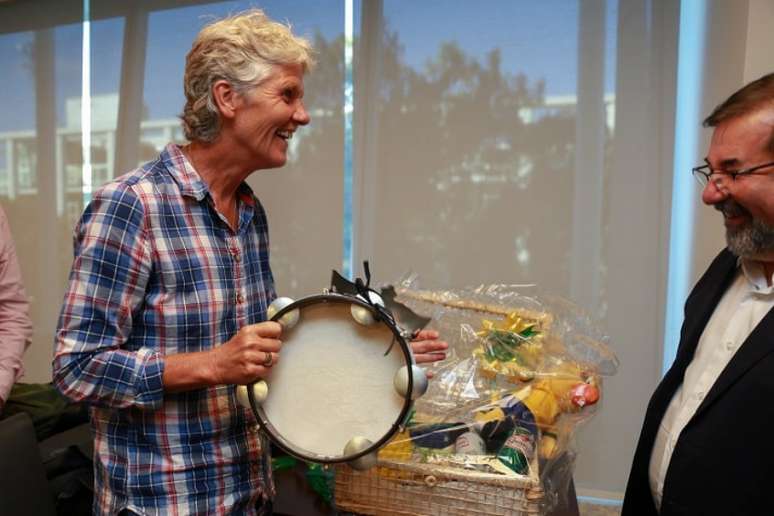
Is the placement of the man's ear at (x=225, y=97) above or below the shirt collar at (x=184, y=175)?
above

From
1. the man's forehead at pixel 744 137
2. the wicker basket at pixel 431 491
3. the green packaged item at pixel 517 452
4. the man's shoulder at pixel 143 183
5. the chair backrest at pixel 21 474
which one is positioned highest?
the man's forehead at pixel 744 137

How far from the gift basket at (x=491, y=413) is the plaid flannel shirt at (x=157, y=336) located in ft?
0.81

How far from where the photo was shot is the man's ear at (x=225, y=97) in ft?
3.69

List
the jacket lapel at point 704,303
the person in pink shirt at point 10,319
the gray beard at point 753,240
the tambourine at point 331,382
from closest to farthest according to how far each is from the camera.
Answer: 1. the tambourine at point 331,382
2. the gray beard at point 753,240
3. the jacket lapel at point 704,303
4. the person in pink shirt at point 10,319

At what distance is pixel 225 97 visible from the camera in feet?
3.72

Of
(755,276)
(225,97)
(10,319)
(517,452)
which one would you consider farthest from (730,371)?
(10,319)

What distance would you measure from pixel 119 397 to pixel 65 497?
2.84 ft

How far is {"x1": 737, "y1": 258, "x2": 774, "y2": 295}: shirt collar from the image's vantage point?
48.4 inches

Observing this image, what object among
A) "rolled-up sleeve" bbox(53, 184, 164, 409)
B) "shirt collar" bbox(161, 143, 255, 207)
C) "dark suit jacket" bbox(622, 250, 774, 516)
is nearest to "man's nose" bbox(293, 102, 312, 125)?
"shirt collar" bbox(161, 143, 255, 207)

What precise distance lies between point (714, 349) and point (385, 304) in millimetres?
716

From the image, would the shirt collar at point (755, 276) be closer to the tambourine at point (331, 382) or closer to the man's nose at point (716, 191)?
the man's nose at point (716, 191)

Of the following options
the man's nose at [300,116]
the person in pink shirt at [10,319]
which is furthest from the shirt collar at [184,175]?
the person in pink shirt at [10,319]

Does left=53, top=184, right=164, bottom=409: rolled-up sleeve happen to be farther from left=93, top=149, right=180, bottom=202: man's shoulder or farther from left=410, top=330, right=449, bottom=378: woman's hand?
left=410, top=330, right=449, bottom=378: woman's hand

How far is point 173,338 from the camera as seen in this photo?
107 centimetres
